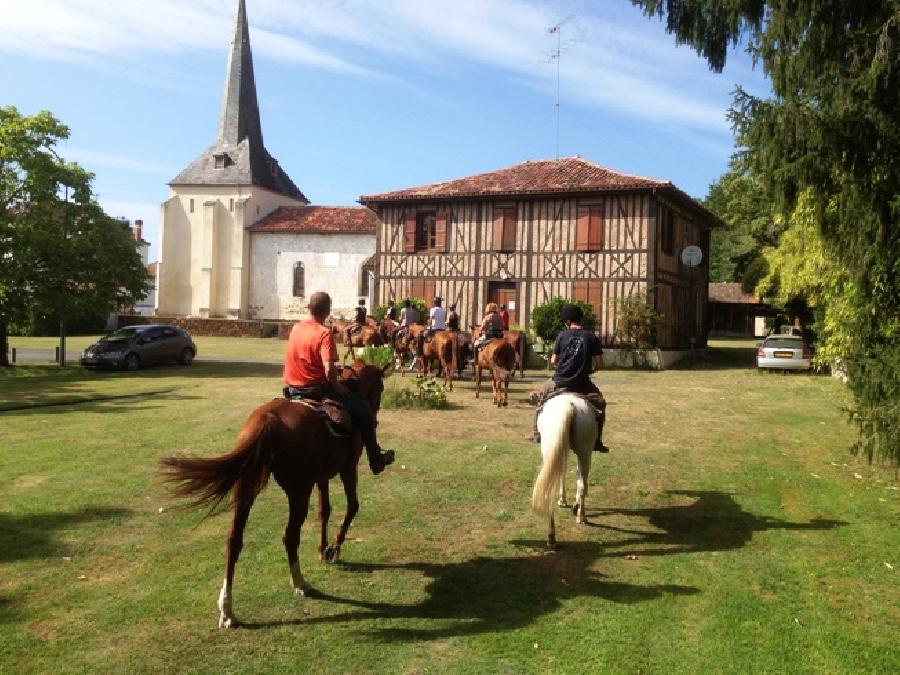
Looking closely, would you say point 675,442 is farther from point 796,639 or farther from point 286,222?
point 286,222

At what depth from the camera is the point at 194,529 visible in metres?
6.99

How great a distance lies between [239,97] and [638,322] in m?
41.3

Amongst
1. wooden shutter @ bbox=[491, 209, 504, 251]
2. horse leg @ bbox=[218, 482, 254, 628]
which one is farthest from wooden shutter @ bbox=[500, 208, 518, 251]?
horse leg @ bbox=[218, 482, 254, 628]

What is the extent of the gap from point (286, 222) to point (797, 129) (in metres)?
46.3

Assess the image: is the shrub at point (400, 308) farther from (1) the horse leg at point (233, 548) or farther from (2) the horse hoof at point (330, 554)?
(1) the horse leg at point (233, 548)

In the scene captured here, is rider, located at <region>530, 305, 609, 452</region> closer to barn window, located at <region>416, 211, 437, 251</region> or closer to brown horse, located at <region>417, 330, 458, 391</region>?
brown horse, located at <region>417, 330, 458, 391</region>

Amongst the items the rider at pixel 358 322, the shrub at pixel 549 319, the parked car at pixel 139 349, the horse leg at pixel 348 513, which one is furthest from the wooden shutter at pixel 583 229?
the horse leg at pixel 348 513

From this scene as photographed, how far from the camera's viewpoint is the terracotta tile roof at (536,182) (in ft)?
88.6

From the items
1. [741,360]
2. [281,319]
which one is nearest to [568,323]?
[741,360]

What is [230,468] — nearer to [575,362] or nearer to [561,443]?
[561,443]

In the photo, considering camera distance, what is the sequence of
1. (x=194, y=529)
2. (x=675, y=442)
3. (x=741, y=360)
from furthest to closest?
(x=741, y=360)
(x=675, y=442)
(x=194, y=529)

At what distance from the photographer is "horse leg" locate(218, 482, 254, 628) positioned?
484 cm

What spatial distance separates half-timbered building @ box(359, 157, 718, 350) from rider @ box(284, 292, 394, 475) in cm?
2215

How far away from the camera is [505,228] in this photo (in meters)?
28.8
